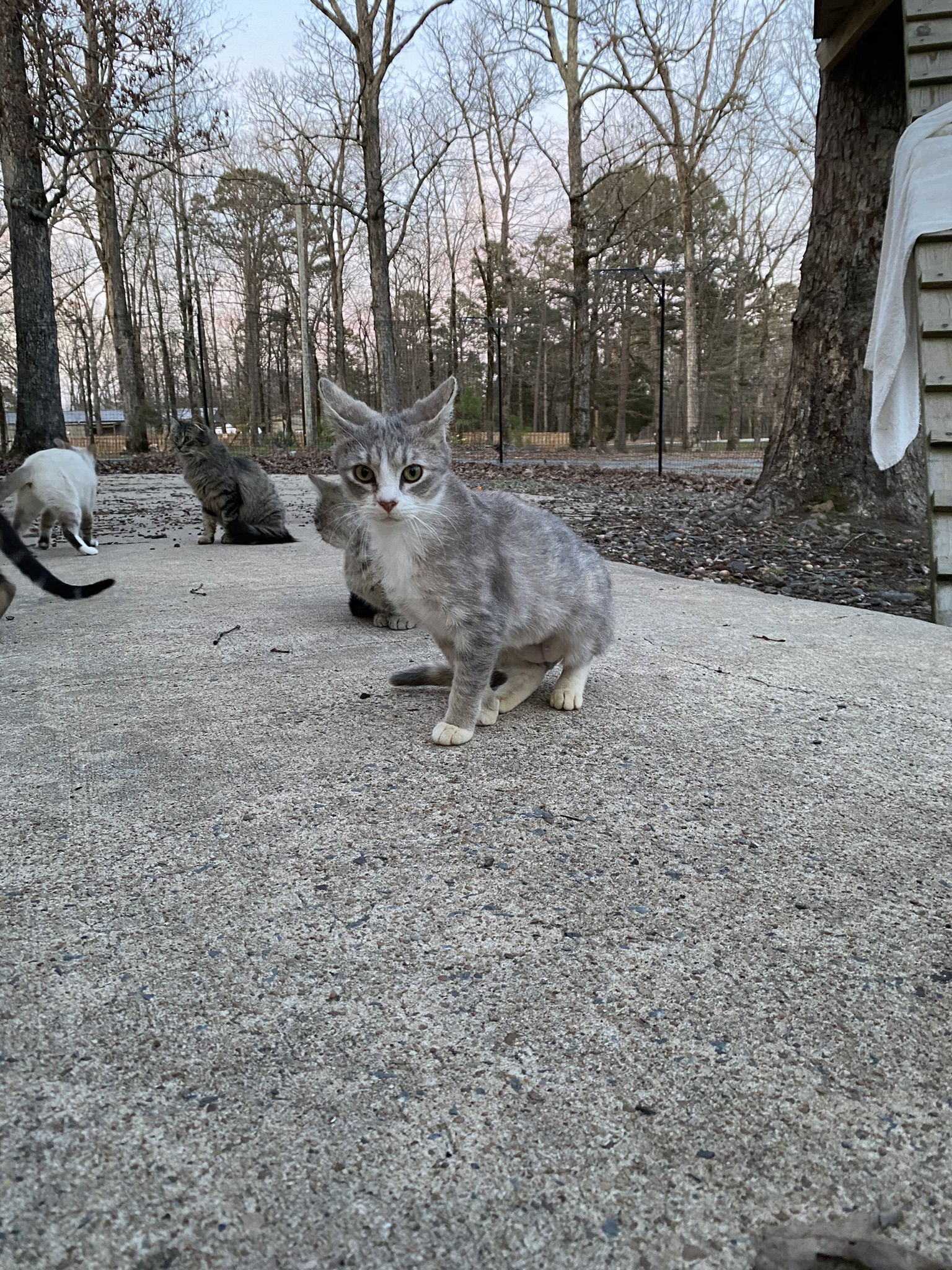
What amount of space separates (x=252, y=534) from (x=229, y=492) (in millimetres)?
403

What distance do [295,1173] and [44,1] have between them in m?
13.5

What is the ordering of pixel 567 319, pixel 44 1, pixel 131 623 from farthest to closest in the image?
pixel 567 319 → pixel 44 1 → pixel 131 623

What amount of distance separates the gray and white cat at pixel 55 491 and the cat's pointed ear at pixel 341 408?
4050 mm

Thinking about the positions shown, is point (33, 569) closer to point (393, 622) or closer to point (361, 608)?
point (361, 608)

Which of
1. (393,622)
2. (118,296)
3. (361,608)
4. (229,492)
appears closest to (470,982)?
(393,622)

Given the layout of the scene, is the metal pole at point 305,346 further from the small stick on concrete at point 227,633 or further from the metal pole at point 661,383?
the small stick on concrete at point 227,633

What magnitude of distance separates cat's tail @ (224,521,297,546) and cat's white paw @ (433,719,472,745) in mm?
4955

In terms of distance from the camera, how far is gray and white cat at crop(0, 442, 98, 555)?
582 centimetres

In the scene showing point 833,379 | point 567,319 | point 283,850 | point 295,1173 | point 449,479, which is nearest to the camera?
point 295,1173

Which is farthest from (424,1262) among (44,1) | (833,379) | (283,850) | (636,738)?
(44,1)

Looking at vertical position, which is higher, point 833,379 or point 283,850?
point 833,379

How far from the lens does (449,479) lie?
8.57 ft

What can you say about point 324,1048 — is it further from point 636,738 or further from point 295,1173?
point 636,738

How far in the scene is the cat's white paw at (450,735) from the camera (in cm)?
238
